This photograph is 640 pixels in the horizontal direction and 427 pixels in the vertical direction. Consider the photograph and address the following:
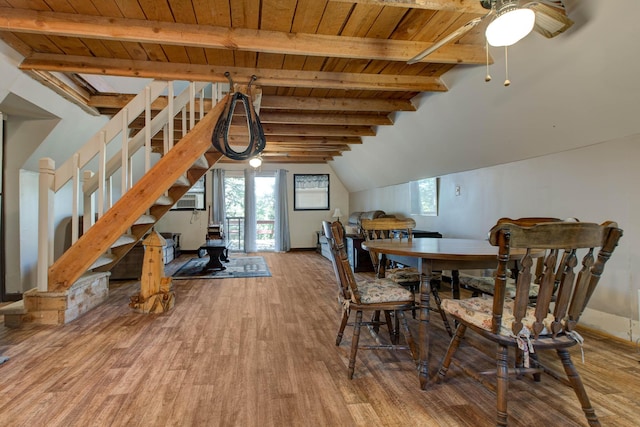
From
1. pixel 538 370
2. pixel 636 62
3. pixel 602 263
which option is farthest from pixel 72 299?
pixel 636 62

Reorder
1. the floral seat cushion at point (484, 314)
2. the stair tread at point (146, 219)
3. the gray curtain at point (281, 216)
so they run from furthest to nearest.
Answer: the gray curtain at point (281, 216) < the stair tread at point (146, 219) < the floral seat cushion at point (484, 314)

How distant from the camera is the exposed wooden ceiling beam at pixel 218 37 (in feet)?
7.66

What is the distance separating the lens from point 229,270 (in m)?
5.73

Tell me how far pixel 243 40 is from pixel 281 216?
606cm

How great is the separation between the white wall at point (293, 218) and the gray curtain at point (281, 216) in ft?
0.81

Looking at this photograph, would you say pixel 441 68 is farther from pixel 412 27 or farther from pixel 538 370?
pixel 538 370

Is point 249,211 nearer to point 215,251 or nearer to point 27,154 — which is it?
point 215,251

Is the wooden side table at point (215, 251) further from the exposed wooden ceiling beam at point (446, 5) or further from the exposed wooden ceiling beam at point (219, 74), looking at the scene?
the exposed wooden ceiling beam at point (446, 5)

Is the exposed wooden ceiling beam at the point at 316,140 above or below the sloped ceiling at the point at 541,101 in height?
above

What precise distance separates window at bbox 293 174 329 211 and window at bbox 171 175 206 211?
7.50 ft

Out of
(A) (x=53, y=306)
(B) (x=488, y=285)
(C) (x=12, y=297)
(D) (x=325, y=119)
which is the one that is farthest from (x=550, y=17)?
(C) (x=12, y=297)

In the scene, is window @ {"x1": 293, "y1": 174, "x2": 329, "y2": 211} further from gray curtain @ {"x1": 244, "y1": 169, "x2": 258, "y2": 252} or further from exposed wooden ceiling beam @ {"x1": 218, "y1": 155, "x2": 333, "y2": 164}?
gray curtain @ {"x1": 244, "y1": 169, "x2": 258, "y2": 252}

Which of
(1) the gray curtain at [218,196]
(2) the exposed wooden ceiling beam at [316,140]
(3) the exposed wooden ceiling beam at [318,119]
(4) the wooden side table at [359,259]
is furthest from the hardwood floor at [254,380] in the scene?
(1) the gray curtain at [218,196]

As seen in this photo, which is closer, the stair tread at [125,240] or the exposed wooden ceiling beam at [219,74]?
the exposed wooden ceiling beam at [219,74]
